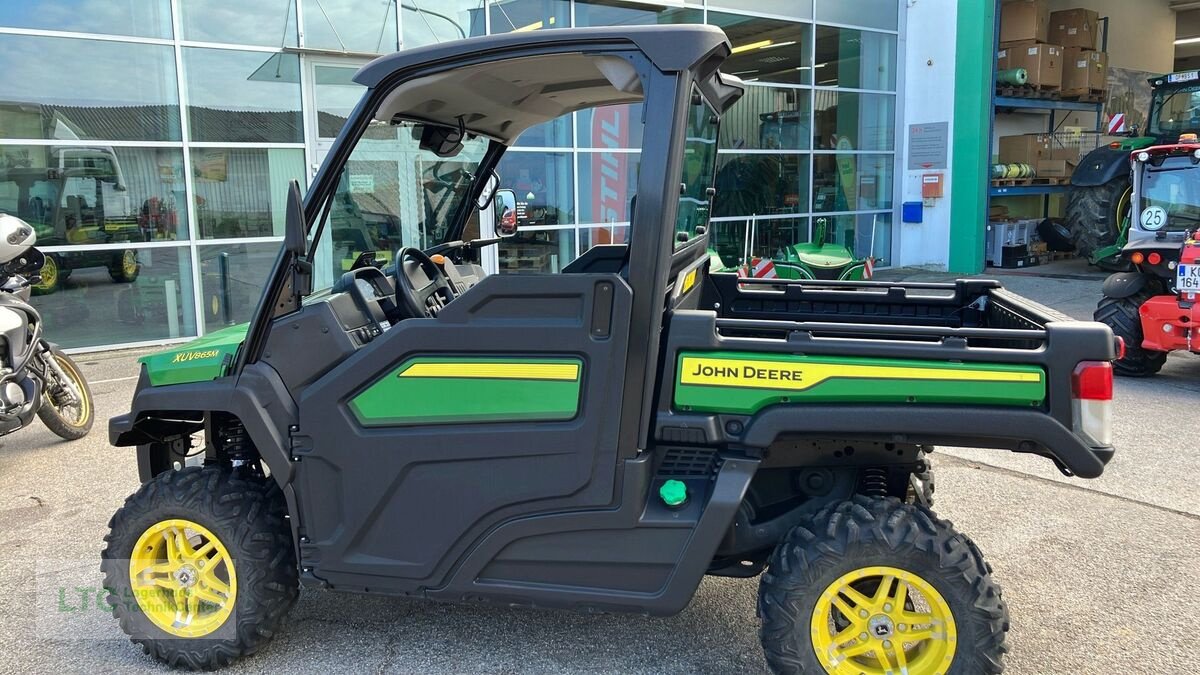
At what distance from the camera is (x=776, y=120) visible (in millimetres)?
14047

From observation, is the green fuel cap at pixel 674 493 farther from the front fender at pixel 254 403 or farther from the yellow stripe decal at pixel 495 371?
the front fender at pixel 254 403

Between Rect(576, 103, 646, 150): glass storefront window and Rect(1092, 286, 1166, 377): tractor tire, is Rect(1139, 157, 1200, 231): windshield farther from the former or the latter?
Rect(576, 103, 646, 150): glass storefront window

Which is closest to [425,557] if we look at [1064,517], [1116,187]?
[1064,517]

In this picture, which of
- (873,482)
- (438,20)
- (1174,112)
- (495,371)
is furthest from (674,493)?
(1174,112)

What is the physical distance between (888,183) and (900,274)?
6.03ft

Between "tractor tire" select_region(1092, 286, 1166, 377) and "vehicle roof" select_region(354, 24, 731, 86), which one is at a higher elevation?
"vehicle roof" select_region(354, 24, 731, 86)

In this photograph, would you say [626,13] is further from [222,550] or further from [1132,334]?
[222,550]

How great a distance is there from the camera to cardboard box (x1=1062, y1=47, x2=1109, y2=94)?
51.6 ft

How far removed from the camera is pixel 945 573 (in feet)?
8.38

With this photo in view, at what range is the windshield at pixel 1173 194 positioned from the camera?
771cm

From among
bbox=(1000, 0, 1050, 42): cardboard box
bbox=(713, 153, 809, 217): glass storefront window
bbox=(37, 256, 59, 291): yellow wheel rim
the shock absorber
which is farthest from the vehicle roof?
bbox=(1000, 0, 1050, 42): cardboard box

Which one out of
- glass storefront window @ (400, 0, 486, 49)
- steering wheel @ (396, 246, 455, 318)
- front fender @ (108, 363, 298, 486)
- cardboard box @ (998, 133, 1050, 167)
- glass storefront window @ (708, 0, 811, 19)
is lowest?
front fender @ (108, 363, 298, 486)

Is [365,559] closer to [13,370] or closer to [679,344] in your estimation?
[679,344]

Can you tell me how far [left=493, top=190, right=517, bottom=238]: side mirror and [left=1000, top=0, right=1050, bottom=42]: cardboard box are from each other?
1428 centimetres
